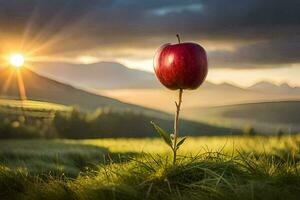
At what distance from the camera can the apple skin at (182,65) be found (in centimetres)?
559

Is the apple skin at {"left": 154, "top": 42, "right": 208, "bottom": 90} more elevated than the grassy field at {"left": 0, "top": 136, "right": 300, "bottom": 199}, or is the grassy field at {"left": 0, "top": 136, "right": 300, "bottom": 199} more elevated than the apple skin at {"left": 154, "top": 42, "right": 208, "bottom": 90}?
the apple skin at {"left": 154, "top": 42, "right": 208, "bottom": 90}

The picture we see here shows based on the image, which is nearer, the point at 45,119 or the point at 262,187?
the point at 262,187

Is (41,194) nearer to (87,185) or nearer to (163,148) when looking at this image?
(87,185)

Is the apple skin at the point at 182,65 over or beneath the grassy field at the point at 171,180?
over

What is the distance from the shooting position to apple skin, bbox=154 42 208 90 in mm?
5594

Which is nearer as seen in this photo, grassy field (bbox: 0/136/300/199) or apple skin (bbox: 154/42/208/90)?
grassy field (bbox: 0/136/300/199)

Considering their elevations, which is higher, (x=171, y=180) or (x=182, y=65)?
(x=182, y=65)

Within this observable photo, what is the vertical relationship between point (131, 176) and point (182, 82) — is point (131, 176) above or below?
below

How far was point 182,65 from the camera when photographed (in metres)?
5.58

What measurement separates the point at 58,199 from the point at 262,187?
167cm

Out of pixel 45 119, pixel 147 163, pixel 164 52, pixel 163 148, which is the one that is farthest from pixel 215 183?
→ pixel 45 119

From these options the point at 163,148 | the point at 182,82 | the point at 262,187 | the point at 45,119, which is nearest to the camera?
the point at 262,187

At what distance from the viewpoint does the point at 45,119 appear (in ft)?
33.1

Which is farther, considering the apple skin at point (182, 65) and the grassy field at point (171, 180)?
the apple skin at point (182, 65)
